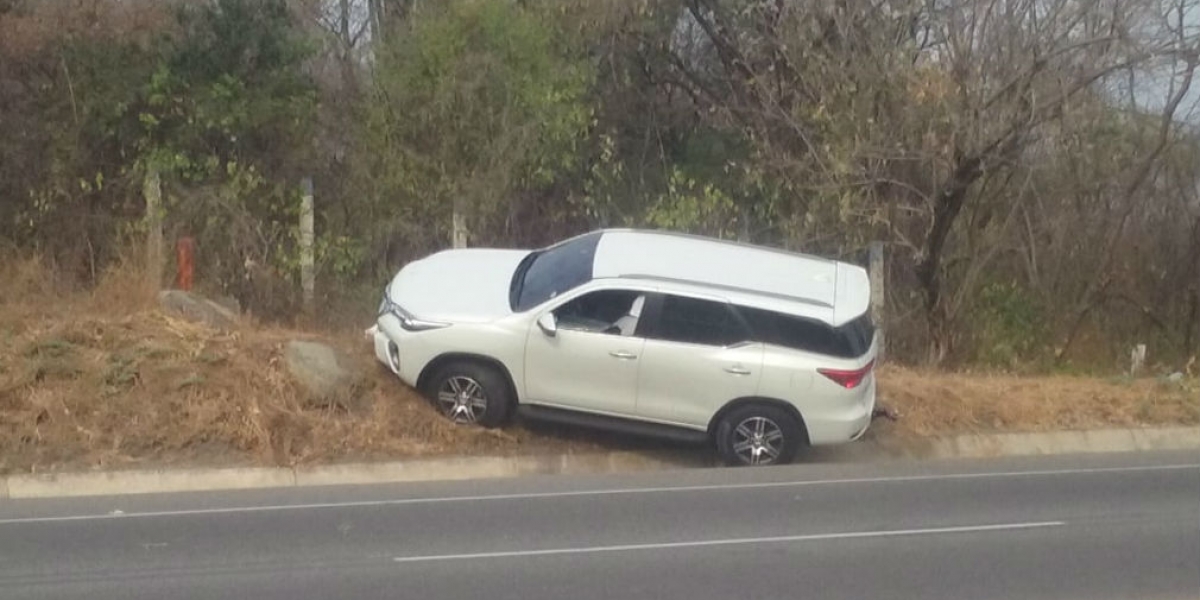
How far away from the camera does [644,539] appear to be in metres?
10.4

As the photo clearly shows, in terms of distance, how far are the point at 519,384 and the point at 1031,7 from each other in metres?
8.18

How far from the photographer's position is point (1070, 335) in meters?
22.9

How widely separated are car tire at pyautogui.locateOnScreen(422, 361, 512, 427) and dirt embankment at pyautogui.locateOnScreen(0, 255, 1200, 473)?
121 mm

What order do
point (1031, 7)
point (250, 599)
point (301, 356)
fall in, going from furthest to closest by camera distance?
1. point (1031, 7)
2. point (301, 356)
3. point (250, 599)

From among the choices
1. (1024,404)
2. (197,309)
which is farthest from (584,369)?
(1024,404)

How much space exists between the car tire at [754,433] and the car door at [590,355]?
0.84 m

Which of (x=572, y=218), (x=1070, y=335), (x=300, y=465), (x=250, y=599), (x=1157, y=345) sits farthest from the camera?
(x=1157, y=345)

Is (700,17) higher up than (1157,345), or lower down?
higher up

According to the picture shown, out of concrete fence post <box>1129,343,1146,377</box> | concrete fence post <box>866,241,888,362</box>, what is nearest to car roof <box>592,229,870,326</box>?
concrete fence post <box>866,241,888,362</box>

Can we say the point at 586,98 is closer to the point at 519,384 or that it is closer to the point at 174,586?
the point at 519,384

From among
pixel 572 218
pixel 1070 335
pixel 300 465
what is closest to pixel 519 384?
pixel 300 465

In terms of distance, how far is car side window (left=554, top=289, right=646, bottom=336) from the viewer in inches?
545

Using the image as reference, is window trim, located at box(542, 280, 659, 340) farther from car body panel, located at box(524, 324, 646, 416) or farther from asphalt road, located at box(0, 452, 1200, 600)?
asphalt road, located at box(0, 452, 1200, 600)

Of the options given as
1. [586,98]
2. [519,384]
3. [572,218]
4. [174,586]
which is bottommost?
[174,586]
